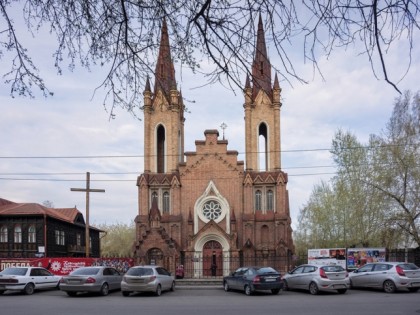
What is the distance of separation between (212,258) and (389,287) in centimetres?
2297

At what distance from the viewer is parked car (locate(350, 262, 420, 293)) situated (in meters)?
21.9

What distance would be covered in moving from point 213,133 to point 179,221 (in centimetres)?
888

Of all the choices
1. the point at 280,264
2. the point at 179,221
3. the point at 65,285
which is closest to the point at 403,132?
the point at 280,264

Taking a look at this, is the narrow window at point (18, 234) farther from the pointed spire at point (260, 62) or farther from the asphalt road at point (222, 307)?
the pointed spire at point (260, 62)

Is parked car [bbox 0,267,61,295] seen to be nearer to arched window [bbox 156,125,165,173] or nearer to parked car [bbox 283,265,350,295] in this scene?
parked car [bbox 283,265,350,295]

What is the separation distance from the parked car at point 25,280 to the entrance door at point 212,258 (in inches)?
795

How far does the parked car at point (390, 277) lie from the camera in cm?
2186

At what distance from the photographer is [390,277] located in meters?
22.2

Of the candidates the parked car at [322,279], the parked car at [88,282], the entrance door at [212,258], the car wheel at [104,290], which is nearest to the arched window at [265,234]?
the entrance door at [212,258]

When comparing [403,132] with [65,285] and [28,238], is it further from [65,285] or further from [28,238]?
[28,238]

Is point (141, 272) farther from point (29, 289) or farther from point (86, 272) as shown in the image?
point (29, 289)

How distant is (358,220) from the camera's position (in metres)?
40.2

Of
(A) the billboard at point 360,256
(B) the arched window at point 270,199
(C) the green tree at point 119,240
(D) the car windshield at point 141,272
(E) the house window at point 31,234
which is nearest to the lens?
(D) the car windshield at point 141,272

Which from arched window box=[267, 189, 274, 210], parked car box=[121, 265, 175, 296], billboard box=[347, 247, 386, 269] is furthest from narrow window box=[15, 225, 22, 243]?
billboard box=[347, 247, 386, 269]
